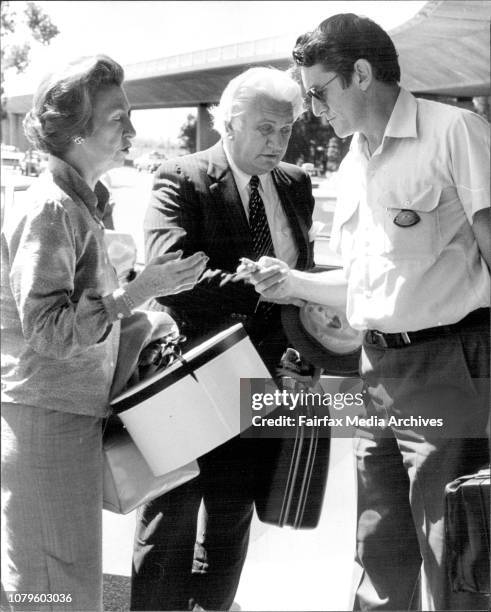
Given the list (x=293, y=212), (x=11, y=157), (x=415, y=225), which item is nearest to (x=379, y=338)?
(x=415, y=225)

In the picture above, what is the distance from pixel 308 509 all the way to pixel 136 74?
1198mm

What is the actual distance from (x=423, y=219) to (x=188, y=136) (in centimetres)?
65

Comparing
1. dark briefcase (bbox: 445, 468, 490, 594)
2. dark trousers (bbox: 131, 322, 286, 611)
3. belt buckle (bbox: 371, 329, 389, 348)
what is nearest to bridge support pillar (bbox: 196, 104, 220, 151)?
belt buckle (bbox: 371, 329, 389, 348)

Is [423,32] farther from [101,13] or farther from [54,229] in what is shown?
[54,229]

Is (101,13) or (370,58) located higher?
(101,13)

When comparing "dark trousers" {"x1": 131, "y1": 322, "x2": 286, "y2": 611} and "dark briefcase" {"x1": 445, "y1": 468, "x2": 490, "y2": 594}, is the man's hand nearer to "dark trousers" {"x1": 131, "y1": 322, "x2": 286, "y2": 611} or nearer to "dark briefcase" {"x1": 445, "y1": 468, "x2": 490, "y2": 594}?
"dark trousers" {"x1": 131, "y1": 322, "x2": 286, "y2": 611}

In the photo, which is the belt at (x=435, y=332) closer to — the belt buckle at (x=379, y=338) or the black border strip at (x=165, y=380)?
the belt buckle at (x=379, y=338)

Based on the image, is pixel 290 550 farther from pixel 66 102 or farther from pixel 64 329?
pixel 66 102

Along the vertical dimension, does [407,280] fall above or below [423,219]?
below

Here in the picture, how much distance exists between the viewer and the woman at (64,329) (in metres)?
1.71

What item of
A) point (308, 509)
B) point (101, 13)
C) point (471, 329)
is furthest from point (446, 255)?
point (101, 13)

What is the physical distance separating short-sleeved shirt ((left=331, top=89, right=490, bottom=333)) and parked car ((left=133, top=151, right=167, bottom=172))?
52cm

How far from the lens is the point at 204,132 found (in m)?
2.01

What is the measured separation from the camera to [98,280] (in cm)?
183
